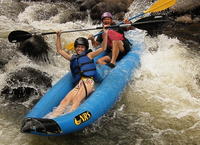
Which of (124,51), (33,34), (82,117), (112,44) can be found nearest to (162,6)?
(124,51)

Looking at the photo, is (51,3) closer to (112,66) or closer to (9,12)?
(9,12)

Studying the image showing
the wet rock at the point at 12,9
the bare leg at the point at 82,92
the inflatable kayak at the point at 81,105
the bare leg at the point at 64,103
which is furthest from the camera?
the wet rock at the point at 12,9

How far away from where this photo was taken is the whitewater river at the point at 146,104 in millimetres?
3777

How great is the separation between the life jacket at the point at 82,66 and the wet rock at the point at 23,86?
34.9 inches

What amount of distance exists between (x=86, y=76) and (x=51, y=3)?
6.99 meters

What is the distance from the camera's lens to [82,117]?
11.7ft

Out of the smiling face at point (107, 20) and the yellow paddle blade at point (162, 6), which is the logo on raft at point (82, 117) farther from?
the yellow paddle blade at point (162, 6)

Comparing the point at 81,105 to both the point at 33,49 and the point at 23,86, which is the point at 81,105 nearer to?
the point at 23,86

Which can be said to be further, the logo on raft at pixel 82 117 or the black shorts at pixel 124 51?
the black shorts at pixel 124 51

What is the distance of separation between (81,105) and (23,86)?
1.48 metres

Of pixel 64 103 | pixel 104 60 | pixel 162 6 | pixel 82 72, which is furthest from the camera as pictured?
pixel 162 6

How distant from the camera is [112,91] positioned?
4332 millimetres

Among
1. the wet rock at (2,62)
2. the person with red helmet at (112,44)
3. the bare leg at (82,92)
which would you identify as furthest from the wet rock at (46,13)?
the bare leg at (82,92)

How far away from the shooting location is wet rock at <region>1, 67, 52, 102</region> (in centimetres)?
476
